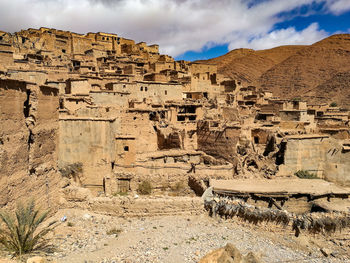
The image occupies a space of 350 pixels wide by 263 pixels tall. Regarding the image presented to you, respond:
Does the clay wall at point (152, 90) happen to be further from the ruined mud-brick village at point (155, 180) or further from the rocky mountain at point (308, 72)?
the rocky mountain at point (308, 72)

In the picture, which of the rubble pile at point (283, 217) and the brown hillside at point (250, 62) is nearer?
the rubble pile at point (283, 217)

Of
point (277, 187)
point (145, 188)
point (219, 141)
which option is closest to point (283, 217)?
point (277, 187)

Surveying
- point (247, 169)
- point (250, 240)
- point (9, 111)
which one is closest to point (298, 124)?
point (247, 169)

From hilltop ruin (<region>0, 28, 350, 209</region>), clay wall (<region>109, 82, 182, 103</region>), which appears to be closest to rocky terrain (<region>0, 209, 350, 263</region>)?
hilltop ruin (<region>0, 28, 350, 209</region>)

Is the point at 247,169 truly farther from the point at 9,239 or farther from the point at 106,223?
the point at 9,239

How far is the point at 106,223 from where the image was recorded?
25.9 feet

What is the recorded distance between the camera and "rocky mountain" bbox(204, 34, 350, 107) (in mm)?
43906

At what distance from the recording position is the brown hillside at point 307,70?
52.4 metres

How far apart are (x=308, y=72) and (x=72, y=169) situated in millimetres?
59289

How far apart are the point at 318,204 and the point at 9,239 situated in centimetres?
1000

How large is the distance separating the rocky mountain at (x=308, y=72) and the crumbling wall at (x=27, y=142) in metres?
41.2

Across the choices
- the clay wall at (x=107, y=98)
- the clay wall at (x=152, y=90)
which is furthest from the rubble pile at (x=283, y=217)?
the clay wall at (x=152, y=90)

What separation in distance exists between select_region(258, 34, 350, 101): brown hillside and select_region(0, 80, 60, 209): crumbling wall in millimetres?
46052

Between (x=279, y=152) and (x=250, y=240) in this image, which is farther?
(x=279, y=152)
